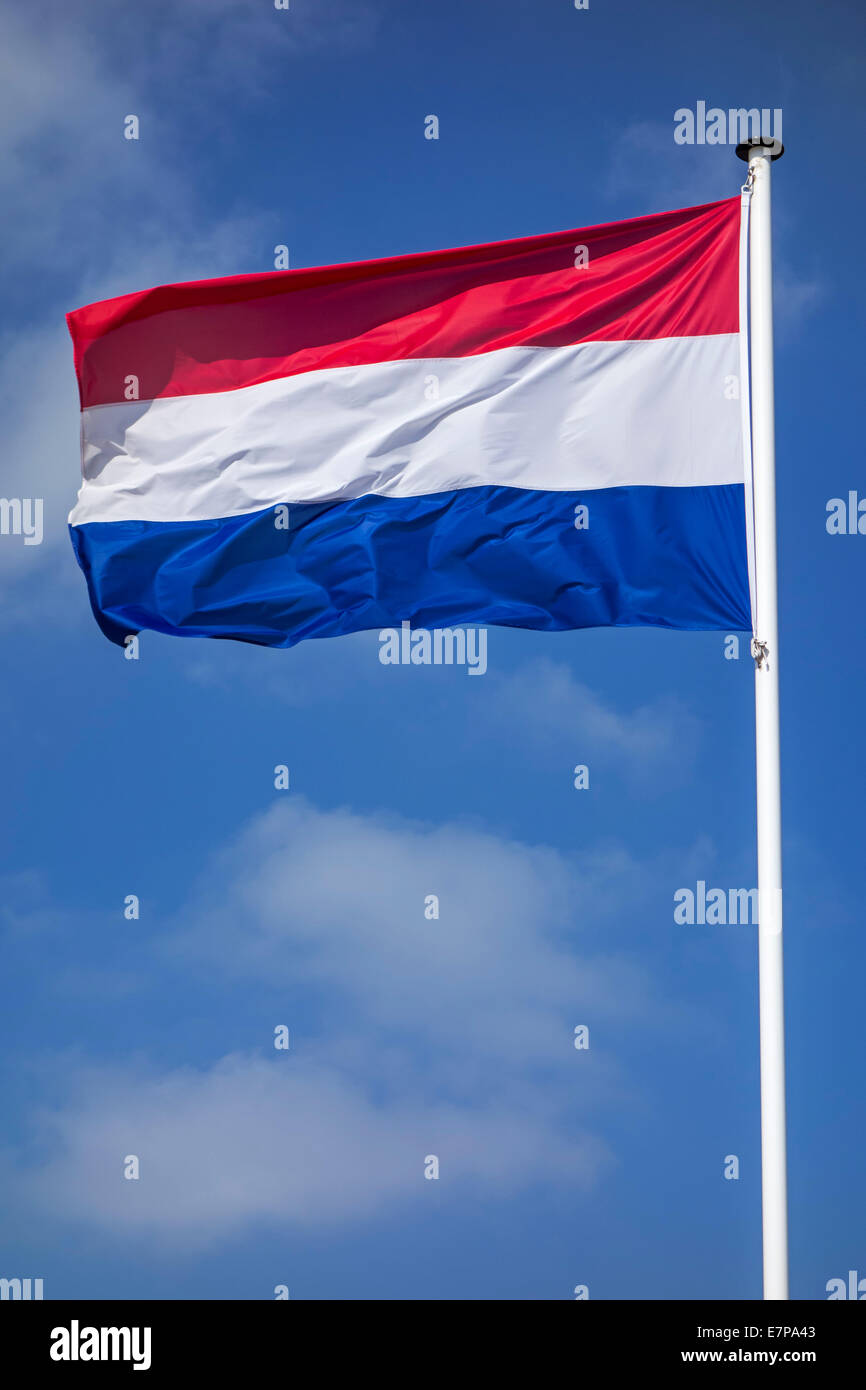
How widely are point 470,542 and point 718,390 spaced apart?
243 centimetres

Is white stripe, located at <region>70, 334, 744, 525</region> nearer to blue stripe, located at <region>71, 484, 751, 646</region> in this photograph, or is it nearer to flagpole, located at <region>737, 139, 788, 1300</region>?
blue stripe, located at <region>71, 484, 751, 646</region>

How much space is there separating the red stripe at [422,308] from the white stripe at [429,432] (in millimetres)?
170

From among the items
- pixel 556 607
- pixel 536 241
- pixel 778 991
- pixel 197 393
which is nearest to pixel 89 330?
pixel 197 393

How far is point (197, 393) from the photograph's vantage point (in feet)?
50.1

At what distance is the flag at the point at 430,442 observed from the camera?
45.7 ft

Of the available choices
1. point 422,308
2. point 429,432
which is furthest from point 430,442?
point 422,308

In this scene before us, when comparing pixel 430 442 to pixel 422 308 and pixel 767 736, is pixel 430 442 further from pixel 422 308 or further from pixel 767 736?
pixel 767 736

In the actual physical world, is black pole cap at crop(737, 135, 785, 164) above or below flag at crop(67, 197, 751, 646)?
above

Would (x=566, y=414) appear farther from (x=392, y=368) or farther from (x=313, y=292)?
(x=313, y=292)

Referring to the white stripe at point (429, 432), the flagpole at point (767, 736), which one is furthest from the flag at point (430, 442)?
the flagpole at point (767, 736)

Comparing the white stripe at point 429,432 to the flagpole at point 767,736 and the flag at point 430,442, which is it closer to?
the flag at point 430,442

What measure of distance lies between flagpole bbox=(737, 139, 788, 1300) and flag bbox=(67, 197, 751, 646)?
0.42 m

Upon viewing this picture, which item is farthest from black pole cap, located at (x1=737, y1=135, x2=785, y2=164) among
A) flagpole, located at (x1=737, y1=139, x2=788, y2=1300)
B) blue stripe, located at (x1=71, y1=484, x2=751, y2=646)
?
blue stripe, located at (x1=71, y1=484, x2=751, y2=646)

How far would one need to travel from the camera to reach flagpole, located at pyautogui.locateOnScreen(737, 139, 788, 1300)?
38.5 ft
